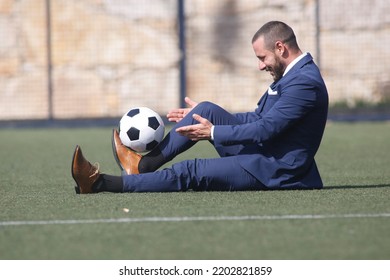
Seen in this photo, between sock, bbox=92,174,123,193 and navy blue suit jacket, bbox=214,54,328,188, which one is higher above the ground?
navy blue suit jacket, bbox=214,54,328,188

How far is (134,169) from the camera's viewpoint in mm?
6641

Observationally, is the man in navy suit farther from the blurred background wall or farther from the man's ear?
the blurred background wall

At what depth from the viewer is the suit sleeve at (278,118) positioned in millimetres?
6270

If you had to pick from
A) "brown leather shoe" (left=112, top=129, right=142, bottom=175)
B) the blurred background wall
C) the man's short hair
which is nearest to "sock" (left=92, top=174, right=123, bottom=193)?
"brown leather shoe" (left=112, top=129, right=142, bottom=175)

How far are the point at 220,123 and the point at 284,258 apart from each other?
2.41 meters

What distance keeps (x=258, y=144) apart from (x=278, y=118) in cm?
35

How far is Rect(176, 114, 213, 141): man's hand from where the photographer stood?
6293 millimetres

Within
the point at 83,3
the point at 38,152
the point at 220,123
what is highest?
the point at 83,3

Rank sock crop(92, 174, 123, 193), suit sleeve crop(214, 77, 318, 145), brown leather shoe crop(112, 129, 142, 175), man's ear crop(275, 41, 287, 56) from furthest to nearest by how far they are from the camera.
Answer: brown leather shoe crop(112, 129, 142, 175), man's ear crop(275, 41, 287, 56), sock crop(92, 174, 123, 193), suit sleeve crop(214, 77, 318, 145)

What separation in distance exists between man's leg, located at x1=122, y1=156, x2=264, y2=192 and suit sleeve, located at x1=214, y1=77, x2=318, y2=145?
0.22 m

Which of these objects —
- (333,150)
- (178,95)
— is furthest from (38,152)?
(178,95)

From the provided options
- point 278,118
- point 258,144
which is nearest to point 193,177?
point 258,144

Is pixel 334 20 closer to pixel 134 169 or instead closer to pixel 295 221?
pixel 134 169

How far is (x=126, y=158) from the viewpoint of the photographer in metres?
6.70
